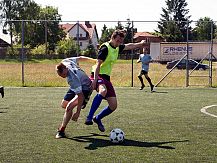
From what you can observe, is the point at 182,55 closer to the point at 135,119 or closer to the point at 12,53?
the point at 135,119

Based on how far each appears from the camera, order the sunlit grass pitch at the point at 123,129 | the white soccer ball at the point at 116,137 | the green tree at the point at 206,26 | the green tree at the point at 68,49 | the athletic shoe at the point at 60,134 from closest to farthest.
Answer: the sunlit grass pitch at the point at 123,129
the white soccer ball at the point at 116,137
the athletic shoe at the point at 60,134
the green tree at the point at 206,26
the green tree at the point at 68,49

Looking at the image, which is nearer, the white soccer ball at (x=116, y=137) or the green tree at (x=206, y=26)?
the white soccer ball at (x=116, y=137)

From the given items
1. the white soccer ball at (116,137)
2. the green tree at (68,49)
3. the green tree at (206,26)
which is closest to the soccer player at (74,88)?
the white soccer ball at (116,137)

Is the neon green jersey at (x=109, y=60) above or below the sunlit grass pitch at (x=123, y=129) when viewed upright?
above

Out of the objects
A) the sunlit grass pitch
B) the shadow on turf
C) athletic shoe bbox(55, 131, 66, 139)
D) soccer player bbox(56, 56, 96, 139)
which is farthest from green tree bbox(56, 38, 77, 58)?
the shadow on turf

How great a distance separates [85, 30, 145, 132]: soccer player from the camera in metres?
8.80

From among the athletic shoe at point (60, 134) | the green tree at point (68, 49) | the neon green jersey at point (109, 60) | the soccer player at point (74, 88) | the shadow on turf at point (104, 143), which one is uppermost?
the green tree at point (68, 49)

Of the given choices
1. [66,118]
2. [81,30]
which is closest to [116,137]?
[66,118]

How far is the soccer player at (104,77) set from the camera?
8797mm

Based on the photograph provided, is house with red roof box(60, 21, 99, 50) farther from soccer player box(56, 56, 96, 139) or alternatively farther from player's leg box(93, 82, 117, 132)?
soccer player box(56, 56, 96, 139)

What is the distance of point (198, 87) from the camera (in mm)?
21453

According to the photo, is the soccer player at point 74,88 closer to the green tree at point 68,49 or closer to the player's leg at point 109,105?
the player's leg at point 109,105

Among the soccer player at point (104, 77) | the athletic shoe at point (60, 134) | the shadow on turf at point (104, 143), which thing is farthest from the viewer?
the soccer player at point (104, 77)

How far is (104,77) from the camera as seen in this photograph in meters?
9.04
